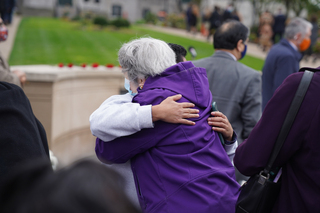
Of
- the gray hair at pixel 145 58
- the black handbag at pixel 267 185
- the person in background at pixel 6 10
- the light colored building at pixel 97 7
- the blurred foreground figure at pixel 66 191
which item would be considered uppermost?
the blurred foreground figure at pixel 66 191

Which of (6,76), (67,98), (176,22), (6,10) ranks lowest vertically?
(176,22)

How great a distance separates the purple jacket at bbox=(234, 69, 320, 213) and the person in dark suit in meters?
1.58

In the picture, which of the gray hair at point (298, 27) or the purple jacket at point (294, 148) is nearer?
the purple jacket at point (294, 148)

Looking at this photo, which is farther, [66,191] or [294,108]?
[294,108]

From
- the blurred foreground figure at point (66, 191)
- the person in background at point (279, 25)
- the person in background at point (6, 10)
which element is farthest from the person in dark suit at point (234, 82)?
the person in background at point (279, 25)

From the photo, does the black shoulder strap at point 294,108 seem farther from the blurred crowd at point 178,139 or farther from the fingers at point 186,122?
the fingers at point 186,122

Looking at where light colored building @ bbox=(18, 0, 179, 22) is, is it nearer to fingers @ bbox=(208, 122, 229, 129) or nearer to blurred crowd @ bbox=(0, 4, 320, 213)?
blurred crowd @ bbox=(0, 4, 320, 213)

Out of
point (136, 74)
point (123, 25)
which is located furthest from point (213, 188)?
point (123, 25)

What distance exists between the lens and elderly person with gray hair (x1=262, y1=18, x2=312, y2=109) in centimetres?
461

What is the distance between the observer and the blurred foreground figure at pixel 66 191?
0.76 metres

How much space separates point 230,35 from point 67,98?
3491 mm

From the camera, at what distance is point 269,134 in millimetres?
1830

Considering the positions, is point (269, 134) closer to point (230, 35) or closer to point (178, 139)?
point (178, 139)

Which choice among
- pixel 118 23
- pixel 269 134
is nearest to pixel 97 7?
pixel 118 23
